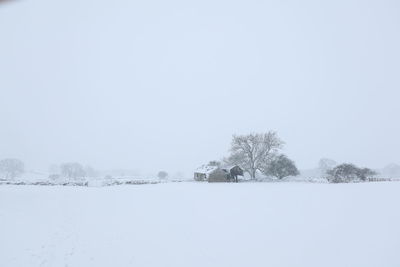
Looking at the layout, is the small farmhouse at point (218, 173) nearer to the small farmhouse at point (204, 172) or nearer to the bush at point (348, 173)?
the small farmhouse at point (204, 172)

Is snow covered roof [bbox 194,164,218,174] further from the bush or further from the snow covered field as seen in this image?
the snow covered field

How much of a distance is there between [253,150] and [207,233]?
1928 inches

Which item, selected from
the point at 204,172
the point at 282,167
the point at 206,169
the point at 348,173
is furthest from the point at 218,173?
the point at 348,173

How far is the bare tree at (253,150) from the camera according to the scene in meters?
62.7

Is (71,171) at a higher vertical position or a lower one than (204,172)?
higher

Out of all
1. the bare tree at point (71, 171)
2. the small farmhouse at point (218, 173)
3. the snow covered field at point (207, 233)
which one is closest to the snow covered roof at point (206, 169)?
the small farmhouse at point (218, 173)

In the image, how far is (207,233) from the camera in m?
17.3

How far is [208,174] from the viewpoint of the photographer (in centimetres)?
6062

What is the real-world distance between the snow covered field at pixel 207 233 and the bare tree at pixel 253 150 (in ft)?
124

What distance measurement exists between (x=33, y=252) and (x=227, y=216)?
12.6 m

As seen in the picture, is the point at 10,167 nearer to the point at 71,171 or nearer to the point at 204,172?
the point at 71,171

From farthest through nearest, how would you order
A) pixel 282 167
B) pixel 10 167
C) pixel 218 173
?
1. pixel 10 167
2. pixel 218 173
3. pixel 282 167

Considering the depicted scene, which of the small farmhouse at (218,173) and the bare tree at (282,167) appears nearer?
the bare tree at (282,167)

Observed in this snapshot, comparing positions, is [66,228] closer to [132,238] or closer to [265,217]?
[132,238]
